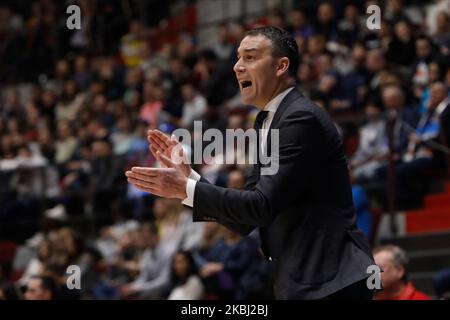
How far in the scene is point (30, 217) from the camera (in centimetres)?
1252

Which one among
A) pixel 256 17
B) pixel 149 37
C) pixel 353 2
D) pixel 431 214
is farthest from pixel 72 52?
pixel 431 214

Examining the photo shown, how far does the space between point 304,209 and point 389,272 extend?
225 cm

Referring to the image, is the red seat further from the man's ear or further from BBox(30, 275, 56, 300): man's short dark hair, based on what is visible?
the man's ear

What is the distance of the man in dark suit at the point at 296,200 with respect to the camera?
3.36m

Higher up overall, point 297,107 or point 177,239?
point 297,107

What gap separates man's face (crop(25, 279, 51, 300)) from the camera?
7180 mm

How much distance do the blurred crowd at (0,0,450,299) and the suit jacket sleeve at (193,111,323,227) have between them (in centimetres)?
239

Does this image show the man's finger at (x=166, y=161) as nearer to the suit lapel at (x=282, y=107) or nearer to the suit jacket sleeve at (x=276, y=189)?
the suit jacket sleeve at (x=276, y=189)

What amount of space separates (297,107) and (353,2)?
900 cm

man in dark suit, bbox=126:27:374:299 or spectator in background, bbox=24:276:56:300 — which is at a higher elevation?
man in dark suit, bbox=126:27:374:299

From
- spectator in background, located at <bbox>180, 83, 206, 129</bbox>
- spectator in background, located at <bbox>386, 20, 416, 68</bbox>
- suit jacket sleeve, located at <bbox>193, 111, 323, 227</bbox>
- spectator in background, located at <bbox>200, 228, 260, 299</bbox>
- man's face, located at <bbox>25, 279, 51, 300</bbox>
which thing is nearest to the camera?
suit jacket sleeve, located at <bbox>193, 111, 323, 227</bbox>

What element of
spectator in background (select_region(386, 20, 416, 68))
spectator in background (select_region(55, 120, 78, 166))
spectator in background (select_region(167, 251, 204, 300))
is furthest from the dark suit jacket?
spectator in background (select_region(55, 120, 78, 166))

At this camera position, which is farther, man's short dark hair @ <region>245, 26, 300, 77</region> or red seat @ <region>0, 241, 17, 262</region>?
red seat @ <region>0, 241, 17, 262</region>
